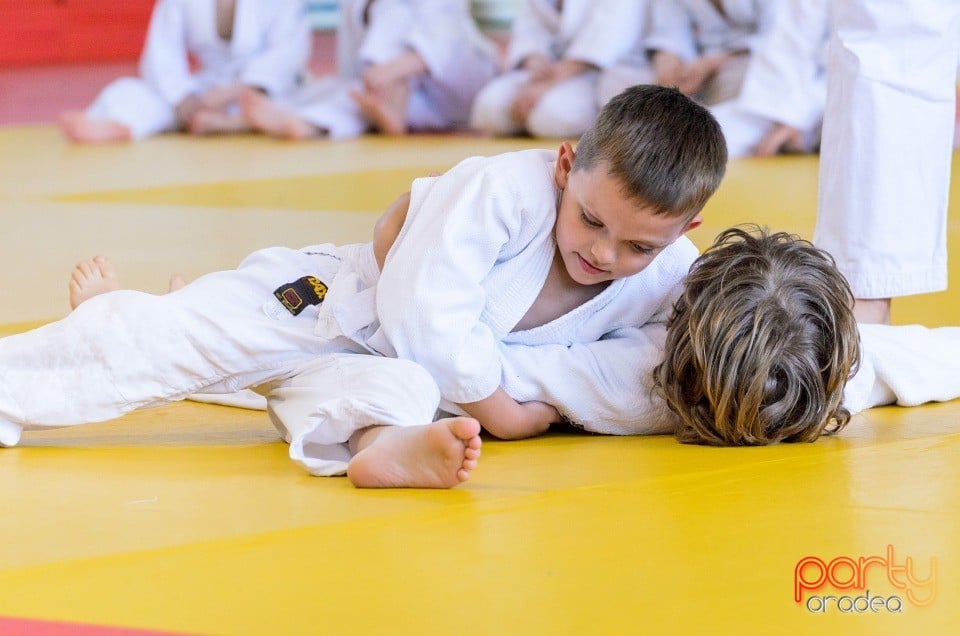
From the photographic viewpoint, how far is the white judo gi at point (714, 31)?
15.1 ft

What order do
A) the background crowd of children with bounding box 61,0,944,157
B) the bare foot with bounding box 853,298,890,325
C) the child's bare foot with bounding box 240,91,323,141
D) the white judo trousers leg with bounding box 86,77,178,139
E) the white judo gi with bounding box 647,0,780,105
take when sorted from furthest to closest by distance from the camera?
the white judo trousers leg with bounding box 86,77,178,139
the child's bare foot with bounding box 240,91,323,141
the white judo gi with bounding box 647,0,780,105
the background crowd of children with bounding box 61,0,944,157
the bare foot with bounding box 853,298,890,325

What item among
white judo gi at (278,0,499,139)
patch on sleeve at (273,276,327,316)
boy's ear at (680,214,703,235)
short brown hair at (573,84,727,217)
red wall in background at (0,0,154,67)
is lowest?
red wall in background at (0,0,154,67)

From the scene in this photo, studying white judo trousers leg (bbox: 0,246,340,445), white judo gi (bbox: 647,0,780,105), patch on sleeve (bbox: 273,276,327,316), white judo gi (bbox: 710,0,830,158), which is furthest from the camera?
white judo gi (bbox: 647,0,780,105)

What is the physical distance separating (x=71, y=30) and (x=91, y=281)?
7531 millimetres

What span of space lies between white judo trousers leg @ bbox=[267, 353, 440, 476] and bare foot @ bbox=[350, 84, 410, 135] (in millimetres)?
3603

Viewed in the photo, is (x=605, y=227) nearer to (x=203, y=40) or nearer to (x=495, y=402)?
(x=495, y=402)

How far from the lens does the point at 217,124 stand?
528cm

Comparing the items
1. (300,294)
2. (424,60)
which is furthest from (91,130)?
(300,294)

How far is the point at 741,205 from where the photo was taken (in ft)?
10.5

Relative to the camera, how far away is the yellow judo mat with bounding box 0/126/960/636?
1036 millimetres

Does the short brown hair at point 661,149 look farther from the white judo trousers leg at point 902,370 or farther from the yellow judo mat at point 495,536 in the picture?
the white judo trousers leg at point 902,370

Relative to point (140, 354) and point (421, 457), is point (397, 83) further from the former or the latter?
point (421, 457)

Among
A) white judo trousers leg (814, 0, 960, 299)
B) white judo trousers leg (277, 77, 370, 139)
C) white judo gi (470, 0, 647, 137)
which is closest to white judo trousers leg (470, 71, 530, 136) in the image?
white judo gi (470, 0, 647, 137)

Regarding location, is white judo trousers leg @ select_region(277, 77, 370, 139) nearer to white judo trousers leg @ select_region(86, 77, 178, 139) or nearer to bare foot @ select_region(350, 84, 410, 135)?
bare foot @ select_region(350, 84, 410, 135)
